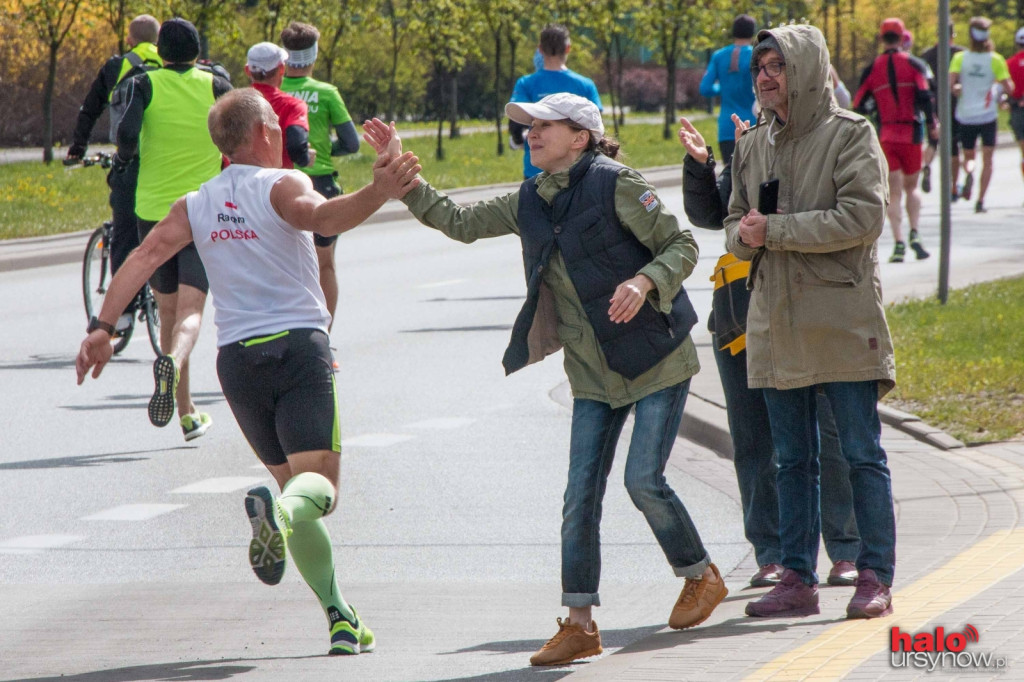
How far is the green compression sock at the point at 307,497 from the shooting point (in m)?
4.48

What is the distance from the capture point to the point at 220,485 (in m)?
7.33

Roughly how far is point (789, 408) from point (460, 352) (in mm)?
6320

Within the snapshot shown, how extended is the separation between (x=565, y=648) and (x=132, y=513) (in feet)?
9.48

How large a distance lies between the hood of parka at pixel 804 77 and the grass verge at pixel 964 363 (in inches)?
125

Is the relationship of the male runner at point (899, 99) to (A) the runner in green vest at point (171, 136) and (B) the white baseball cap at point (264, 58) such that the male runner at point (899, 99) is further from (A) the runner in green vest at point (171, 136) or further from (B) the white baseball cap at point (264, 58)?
(A) the runner in green vest at point (171, 136)

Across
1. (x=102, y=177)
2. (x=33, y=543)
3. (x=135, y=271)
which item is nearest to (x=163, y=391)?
(x=135, y=271)

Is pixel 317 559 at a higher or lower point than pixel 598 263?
lower

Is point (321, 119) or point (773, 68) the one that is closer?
point (773, 68)

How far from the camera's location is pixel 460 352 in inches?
442

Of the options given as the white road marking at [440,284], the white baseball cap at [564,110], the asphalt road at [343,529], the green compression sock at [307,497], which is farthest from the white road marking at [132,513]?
the white road marking at [440,284]

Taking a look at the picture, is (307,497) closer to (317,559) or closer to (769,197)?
(317,559)

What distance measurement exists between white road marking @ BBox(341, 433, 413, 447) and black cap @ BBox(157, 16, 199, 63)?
7.27 feet

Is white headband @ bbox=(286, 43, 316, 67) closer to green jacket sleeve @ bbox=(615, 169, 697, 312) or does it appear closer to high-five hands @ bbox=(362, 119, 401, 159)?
high-five hands @ bbox=(362, 119, 401, 159)

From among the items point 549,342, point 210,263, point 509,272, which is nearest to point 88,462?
point 210,263
